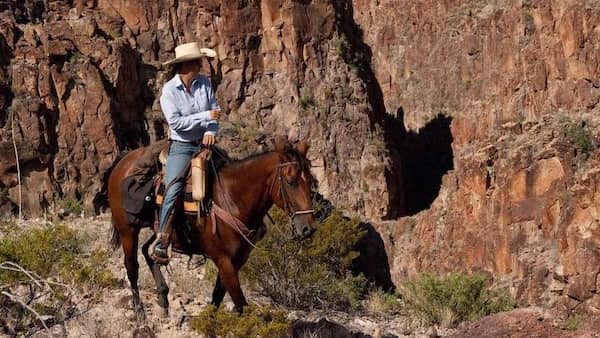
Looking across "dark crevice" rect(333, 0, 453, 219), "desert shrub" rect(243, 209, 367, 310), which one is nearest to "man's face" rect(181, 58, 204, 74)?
"desert shrub" rect(243, 209, 367, 310)

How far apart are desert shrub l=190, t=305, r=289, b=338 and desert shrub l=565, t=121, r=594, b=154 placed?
118 feet

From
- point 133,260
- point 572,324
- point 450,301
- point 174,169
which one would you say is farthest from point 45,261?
point 450,301

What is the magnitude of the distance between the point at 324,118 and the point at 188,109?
35399 mm

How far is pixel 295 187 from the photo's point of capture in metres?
7.95

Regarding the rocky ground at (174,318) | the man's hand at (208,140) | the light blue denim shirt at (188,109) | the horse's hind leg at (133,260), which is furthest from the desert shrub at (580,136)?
the man's hand at (208,140)

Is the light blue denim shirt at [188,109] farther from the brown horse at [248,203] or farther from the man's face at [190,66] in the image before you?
the brown horse at [248,203]

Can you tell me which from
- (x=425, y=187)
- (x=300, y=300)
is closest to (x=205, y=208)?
(x=300, y=300)

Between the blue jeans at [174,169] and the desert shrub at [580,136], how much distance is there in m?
35.5

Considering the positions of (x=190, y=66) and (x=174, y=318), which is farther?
(x=174, y=318)

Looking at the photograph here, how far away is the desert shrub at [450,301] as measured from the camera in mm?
12422

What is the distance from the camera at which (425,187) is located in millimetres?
66625

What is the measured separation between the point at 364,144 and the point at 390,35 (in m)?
43.8

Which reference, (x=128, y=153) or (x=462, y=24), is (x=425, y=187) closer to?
(x=462, y=24)

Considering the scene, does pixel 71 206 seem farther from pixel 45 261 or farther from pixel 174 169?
pixel 174 169
